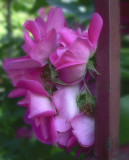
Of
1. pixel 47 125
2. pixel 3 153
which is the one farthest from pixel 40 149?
pixel 47 125

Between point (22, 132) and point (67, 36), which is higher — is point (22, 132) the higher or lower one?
the lower one

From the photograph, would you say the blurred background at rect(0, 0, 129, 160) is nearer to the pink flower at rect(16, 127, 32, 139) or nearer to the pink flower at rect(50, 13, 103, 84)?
the pink flower at rect(16, 127, 32, 139)

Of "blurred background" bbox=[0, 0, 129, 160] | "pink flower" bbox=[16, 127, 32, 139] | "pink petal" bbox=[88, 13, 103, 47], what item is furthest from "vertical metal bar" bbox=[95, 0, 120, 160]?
"pink flower" bbox=[16, 127, 32, 139]

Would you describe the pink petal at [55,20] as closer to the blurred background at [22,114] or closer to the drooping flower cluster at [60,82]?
the drooping flower cluster at [60,82]

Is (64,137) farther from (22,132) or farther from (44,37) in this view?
(22,132)

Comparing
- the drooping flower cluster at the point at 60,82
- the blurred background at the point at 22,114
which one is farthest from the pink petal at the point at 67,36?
the blurred background at the point at 22,114

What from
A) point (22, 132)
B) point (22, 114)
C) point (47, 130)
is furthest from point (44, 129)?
point (22, 132)
